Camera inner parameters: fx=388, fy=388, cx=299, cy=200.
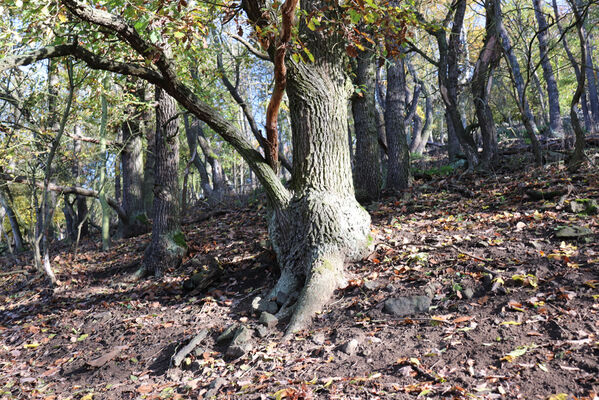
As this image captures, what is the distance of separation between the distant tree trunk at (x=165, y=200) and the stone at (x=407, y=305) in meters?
4.50

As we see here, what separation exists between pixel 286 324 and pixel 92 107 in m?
7.32

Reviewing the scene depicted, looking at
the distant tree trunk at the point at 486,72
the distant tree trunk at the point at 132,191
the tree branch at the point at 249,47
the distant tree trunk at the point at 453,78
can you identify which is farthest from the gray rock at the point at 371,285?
the distant tree trunk at the point at 132,191

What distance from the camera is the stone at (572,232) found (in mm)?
4238

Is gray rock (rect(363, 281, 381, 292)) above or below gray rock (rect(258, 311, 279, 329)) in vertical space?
above

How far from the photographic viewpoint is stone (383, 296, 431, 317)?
373 cm

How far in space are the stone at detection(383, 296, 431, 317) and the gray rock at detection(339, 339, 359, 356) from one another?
22.1 inches

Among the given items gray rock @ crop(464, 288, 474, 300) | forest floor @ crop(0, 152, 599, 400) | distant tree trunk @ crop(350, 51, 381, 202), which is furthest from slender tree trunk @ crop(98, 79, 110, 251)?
gray rock @ crop(464, 288, 474, 300)

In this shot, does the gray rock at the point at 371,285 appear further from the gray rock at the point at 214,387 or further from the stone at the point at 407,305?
the gray rock at the point at 214,387

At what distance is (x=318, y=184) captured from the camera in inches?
193

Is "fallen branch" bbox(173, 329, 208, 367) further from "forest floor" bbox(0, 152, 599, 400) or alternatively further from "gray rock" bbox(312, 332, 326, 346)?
"gray rock" bbox(312, 332, 326, 346)

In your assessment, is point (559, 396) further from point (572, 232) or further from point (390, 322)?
point (572, 232)

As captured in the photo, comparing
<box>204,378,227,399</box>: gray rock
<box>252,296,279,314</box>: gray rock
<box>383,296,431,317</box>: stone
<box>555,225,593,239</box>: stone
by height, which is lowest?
<box>204,378,227,399</box>: gray rock

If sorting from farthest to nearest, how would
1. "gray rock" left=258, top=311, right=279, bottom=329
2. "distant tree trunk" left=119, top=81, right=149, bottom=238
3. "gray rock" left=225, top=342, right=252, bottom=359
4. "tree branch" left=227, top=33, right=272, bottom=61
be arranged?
"distant tree trunk" left=119, top=81, right=149, bottom=238
"tree branch" left=227, top=33, right=272, bottom=61
"gray rock" left=258, top=311, right=279, bottom=329
"gray rock" left=225, top=342, right=252, bottom=359

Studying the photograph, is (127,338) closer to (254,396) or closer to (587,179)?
(254,396)
